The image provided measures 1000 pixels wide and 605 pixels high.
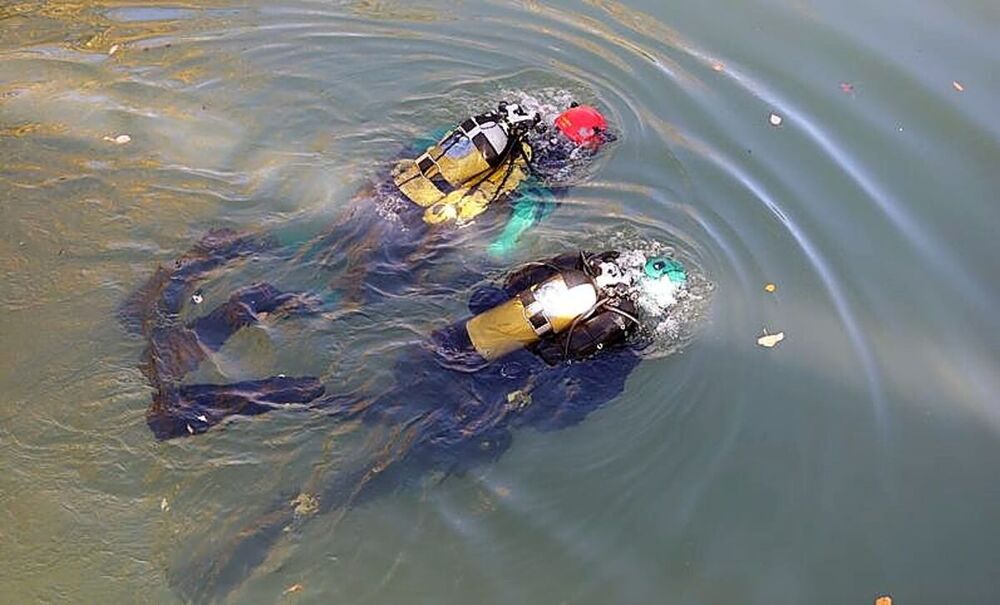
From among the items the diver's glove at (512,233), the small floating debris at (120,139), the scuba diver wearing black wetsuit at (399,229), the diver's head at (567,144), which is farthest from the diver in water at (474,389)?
the small floating debris at (120,139)

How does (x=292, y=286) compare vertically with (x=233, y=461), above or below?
above

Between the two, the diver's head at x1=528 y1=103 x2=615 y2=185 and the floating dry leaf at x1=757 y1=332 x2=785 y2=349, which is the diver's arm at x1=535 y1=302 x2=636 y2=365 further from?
the diver's head at x1=528 y1=103 x2=615 y2=185

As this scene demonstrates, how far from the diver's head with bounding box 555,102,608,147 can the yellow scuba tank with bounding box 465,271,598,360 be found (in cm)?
182

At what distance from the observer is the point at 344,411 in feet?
17.6

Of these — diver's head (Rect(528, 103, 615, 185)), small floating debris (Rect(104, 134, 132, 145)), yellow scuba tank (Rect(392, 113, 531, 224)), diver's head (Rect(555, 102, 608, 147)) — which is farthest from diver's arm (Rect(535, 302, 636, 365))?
small floating debris (Rect(104, 134, 132, 145))

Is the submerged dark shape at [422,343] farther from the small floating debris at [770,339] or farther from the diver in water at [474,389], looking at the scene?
the small floating debris at [770,339]

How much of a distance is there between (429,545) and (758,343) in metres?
2.64

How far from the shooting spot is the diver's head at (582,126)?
6.87m

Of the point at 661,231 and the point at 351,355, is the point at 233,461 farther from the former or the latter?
the point at 661,231

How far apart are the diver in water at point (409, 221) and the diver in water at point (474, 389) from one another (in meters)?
0.57

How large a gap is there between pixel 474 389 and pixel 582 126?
98.1 inches

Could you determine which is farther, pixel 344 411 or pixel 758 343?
pixel 758 343

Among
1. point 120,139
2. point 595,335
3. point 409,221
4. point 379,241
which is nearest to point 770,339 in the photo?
point 595,335

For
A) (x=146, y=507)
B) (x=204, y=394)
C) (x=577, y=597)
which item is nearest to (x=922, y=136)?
(x=577, y=597)
